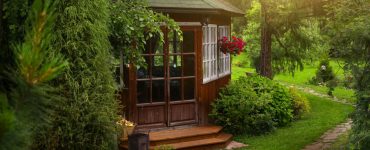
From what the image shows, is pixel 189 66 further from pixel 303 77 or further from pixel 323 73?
pixel 303 77

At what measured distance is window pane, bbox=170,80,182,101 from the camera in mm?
10195

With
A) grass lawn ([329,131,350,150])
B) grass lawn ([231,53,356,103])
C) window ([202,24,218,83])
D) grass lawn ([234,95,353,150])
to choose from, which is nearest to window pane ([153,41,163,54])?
window ([202,24,218,83])

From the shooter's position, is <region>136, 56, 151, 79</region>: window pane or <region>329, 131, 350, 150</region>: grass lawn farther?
<region>136, 56, 151, 79</region>: window pane

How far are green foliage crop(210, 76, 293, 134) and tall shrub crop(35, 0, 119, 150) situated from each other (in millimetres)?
5955

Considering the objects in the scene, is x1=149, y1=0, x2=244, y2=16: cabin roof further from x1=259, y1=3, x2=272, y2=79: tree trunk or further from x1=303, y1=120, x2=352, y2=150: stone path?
x1=259, y1=3, x2=272, y2=79: tree trunk

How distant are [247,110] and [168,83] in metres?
2.21

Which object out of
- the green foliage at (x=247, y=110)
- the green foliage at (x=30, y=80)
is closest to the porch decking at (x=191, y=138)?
the green foliage at (x=247, y=110)

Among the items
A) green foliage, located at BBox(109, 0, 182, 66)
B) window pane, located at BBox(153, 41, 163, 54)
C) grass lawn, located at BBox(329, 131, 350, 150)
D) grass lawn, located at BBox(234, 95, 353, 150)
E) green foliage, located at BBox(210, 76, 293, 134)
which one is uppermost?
green foliage, located at BBox(109, 0, 182, 66)

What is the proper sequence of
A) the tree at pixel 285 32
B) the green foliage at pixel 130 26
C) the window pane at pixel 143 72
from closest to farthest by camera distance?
the green foliage at pixel 130 26 → the window pane at pixel 143 72 → the tree at pixel 285 32

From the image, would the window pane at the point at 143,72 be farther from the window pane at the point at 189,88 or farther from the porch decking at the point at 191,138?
the porch decking at the point at 191,138

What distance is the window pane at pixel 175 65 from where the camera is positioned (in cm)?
1014

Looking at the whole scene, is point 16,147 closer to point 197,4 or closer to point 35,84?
point 35,84

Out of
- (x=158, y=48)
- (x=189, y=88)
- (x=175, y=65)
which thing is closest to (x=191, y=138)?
(x=189, y=88)

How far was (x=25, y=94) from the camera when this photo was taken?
1064 millimetres
